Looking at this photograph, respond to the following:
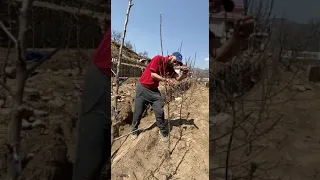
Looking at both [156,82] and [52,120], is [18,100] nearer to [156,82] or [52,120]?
[52,120]

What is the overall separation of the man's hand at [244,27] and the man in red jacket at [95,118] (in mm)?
481

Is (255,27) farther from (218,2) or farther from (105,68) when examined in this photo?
(105,68)

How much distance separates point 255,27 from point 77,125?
772 millimetres

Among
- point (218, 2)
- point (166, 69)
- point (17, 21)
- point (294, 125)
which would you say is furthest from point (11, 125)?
point (166, 69)

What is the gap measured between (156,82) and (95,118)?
1.68 m

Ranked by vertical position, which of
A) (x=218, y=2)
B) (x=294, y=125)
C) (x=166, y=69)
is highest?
(x=218, y=2)

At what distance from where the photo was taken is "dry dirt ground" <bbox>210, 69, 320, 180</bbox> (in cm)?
108

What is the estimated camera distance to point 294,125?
3.63 ft

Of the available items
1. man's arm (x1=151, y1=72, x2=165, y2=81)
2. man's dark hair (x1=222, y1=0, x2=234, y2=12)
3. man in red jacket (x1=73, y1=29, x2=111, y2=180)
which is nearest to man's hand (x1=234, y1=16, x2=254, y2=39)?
man's dark hair (x1=222, y1=0, x2=234, y2=12)

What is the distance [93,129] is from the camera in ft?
3.27

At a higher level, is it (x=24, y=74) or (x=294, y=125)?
(x=24, y=74)

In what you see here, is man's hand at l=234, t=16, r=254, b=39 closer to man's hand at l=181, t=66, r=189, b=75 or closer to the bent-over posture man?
the bent-over posture man

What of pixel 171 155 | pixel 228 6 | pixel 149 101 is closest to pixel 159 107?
pixel 149 101

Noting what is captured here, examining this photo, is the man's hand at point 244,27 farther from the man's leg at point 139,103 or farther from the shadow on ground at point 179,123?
the shadow on ground at point 179,123
